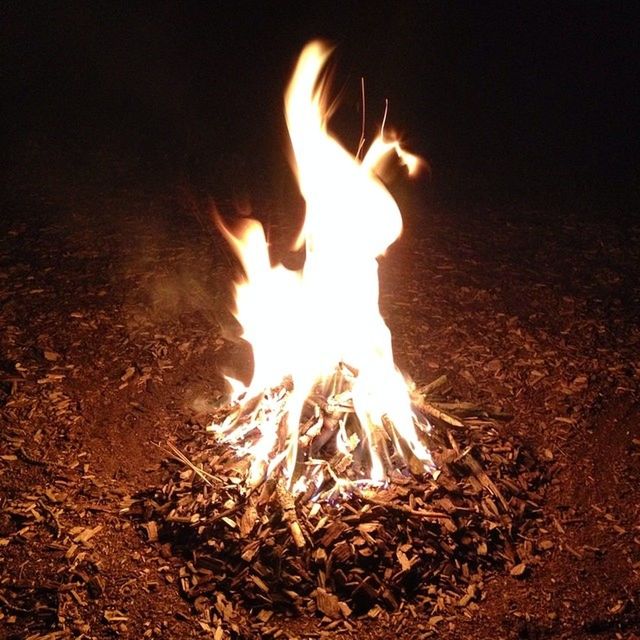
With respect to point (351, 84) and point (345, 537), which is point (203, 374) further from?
point (351, 84)

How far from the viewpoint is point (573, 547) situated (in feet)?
10.1

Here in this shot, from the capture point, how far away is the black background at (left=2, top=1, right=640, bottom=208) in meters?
8.66

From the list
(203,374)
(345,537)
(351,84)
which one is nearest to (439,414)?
(345,537)

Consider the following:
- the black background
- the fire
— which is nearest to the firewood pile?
the fire

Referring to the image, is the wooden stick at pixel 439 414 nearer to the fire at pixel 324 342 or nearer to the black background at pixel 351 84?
the fire at pixel 324 342

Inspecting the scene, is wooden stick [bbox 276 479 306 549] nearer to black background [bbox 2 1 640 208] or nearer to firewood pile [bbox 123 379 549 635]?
firewood pile [bbox 123 379 549 635]

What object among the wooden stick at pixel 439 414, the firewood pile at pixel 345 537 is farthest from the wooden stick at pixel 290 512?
the wooden stick at pixel 439 414

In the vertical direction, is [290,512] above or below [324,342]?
below

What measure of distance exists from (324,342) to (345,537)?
117 cm

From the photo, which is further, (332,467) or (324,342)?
(324,342)

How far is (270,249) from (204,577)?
3.67 meters

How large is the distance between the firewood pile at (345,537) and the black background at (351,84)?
5.02m

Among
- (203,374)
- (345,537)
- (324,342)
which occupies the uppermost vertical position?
(324,342)

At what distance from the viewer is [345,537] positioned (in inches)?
116
